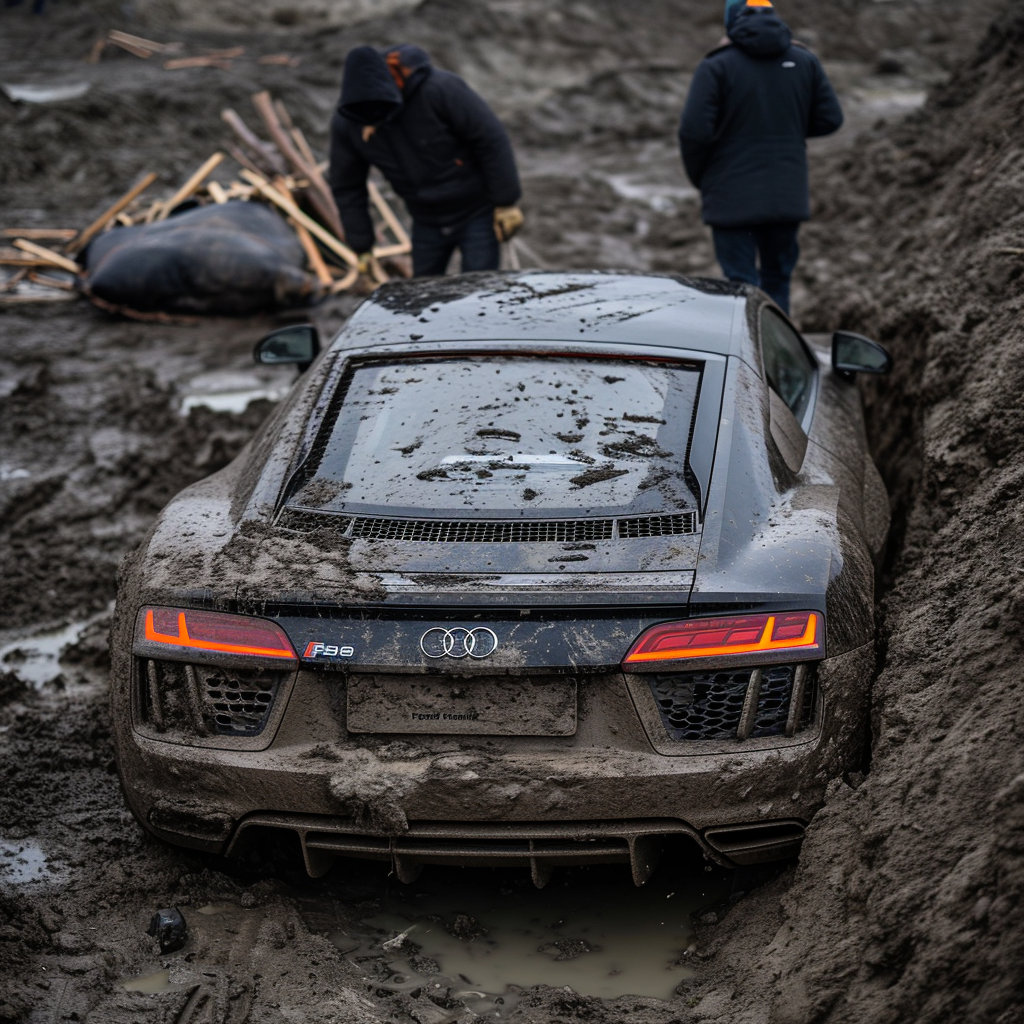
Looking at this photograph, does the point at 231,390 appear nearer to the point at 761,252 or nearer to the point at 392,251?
the point at 392,251

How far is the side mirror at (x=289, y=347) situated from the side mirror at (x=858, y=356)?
6.93 ft

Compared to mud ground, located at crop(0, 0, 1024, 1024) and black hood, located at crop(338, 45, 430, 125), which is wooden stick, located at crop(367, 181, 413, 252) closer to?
mud ground, located at crop(0, 0, 1024, 1024)

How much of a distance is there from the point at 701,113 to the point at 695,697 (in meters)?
4.58

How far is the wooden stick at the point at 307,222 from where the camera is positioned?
1169 centimetres

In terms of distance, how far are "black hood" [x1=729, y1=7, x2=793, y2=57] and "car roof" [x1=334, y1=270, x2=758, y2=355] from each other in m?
2.57

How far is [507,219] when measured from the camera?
7.65m

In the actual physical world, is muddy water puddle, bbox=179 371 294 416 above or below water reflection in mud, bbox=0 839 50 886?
below

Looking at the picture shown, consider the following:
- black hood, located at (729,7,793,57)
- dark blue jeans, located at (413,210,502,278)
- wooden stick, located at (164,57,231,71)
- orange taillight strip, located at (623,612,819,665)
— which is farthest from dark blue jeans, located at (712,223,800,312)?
wooden stick, located at (164,57,231,71)

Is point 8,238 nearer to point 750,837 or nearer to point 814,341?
point 814,341

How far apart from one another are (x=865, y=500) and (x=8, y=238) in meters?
11.1

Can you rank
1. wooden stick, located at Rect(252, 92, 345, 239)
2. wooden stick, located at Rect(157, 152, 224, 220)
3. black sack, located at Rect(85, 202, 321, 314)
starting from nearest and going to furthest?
1. black sack, located at Rect(85, 202, 321, 314)
2. wooden stick, located at Rect(157, 152, 224, 220)
3. wooden stick, located at Rect(252, 92, 345, 239)

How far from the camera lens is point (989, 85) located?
11898mm

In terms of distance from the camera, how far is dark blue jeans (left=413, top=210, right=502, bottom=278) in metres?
→ 7.73

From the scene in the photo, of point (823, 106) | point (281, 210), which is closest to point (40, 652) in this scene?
point (823, 106)
